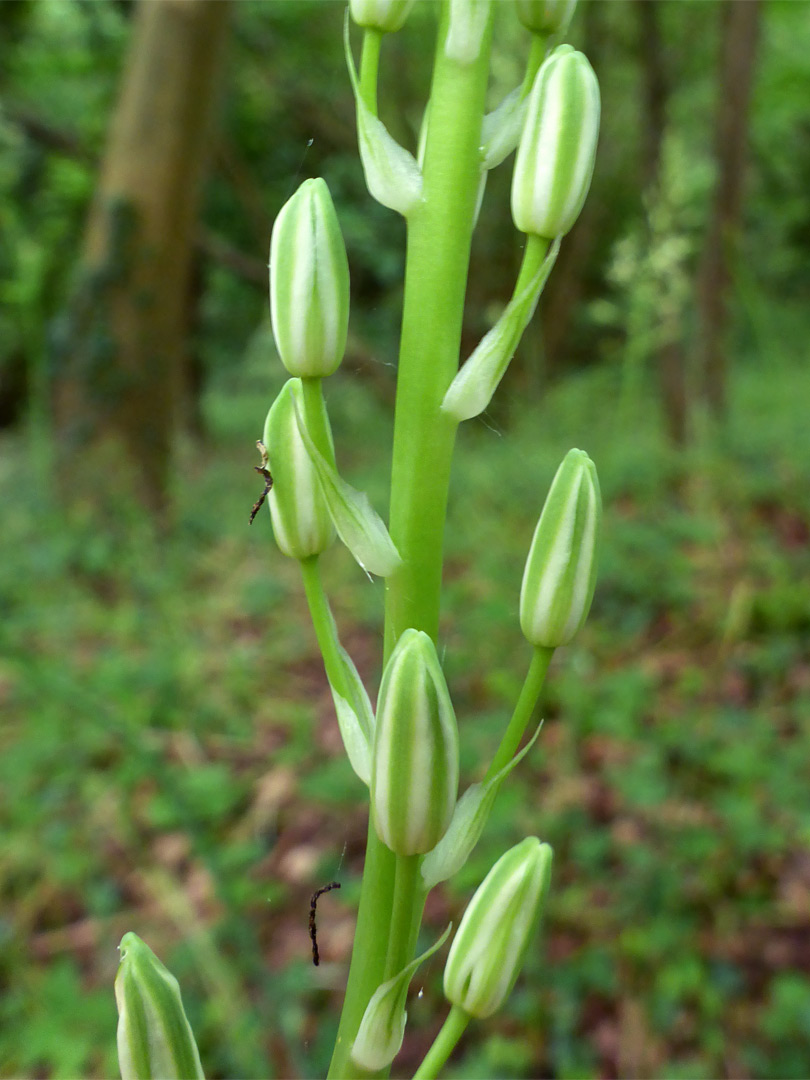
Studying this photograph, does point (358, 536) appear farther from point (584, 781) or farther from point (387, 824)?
point (584, 781)

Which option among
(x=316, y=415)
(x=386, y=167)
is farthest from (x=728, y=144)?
(x=316, y=415)

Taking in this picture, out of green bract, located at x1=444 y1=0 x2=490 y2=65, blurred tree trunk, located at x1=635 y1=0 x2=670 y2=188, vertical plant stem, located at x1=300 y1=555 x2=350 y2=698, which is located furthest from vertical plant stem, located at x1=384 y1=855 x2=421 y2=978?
blurred tree trunk, located at x1=635 y1=0 x2=670 y2=188

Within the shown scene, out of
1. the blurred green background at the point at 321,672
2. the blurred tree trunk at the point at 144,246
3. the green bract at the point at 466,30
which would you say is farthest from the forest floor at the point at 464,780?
the green bract at the point at 466,30

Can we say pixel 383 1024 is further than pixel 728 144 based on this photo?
No

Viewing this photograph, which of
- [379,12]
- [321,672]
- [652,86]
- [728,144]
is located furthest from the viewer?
[652,86]

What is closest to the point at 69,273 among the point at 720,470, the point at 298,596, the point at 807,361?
the point at 298,596

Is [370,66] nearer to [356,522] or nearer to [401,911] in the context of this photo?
[356,522]
